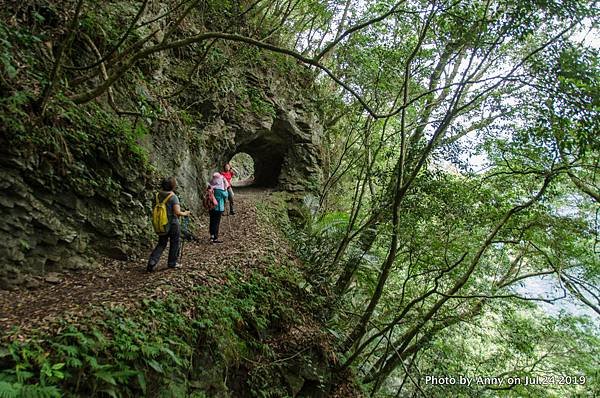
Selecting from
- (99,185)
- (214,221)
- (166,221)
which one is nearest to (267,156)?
(214,221)

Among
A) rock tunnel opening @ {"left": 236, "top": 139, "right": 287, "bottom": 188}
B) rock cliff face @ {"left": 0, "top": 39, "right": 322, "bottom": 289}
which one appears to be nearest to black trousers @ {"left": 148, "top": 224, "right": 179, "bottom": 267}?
rock cliff face @ {"left": 0, "top": 39, "right": 322, "bottom": 289}

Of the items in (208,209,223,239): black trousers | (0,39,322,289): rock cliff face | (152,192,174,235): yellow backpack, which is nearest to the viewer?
(0,39,322,289): rock cliff face

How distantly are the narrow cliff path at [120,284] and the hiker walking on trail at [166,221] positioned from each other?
0.25 metres

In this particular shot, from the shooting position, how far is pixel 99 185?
603 cm

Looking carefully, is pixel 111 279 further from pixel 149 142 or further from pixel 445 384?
pixel 445 384

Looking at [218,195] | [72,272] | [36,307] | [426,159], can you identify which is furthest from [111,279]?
[426,159]

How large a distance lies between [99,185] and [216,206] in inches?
108

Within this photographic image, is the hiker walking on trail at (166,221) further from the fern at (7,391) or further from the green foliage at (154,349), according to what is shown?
the fern at (7,391)

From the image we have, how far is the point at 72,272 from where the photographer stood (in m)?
5.45

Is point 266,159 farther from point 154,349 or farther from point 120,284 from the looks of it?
point 154,349

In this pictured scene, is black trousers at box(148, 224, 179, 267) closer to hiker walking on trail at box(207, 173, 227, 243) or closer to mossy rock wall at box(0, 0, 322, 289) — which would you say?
mossy rock wall at box(0, 0, 322, 289)

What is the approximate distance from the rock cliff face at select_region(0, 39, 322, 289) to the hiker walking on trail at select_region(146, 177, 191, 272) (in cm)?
97

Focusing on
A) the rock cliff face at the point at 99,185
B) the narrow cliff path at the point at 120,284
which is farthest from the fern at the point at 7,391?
the rock cliff face at the point at 99,185

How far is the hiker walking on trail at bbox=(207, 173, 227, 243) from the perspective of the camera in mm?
8337
